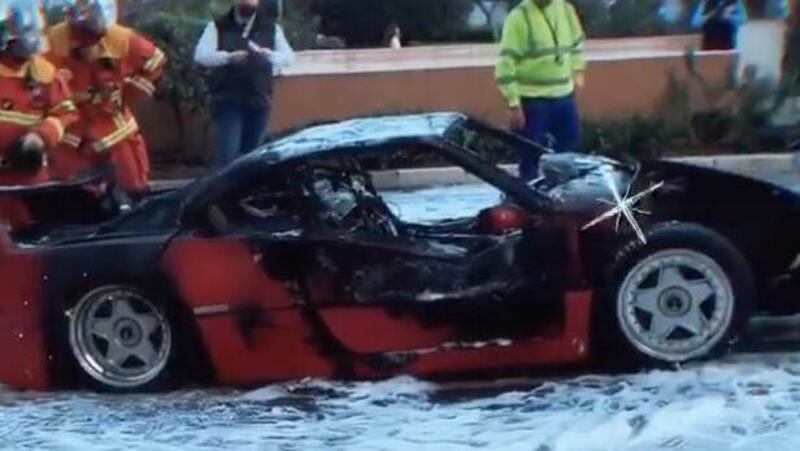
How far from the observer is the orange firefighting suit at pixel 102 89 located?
1172cm

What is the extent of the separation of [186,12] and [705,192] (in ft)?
36.9

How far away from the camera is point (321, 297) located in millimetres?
8578

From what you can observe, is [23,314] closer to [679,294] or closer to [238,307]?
[238,307]

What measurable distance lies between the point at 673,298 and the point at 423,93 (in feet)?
32.0

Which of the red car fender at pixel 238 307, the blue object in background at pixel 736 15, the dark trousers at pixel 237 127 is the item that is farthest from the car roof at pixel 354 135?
the blue object in background at pixel 736 15

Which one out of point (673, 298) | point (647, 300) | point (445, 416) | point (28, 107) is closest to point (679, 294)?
point (673, 298)

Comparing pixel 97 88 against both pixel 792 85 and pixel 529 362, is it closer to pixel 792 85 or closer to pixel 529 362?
pixel 529 362

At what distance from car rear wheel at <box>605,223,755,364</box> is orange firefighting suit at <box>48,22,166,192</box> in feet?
13.4

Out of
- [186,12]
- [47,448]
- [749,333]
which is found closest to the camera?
[47,448]

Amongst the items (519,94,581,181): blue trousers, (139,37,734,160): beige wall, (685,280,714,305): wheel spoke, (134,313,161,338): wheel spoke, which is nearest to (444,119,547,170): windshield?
(685,280,714,305): wheel spoke

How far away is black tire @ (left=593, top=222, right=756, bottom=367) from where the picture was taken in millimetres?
8406

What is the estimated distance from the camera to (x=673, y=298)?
843 centimetres

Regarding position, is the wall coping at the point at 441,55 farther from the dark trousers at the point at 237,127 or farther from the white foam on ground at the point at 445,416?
the white foam on ground at the point at 445,416

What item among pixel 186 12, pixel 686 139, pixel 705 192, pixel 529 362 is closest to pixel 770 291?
pixel 705 192
